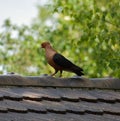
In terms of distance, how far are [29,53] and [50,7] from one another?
8.72 metres

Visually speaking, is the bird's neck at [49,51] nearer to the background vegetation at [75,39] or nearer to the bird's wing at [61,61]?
the bird's wing at [61,61]

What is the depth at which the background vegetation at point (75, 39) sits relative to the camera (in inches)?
357

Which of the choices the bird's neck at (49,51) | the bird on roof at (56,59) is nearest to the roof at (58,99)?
the bird on roof at (56,59)

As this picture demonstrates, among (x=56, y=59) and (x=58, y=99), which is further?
(x=56, y=59)

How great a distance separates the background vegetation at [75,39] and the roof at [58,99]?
1.53 meters

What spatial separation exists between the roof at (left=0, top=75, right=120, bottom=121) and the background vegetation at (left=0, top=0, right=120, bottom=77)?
153 cm

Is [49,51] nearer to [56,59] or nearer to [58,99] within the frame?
[56,59]

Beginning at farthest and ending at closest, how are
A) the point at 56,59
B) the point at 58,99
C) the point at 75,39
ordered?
the point at 75,39 < the point at 56,59 < the point at 58,99

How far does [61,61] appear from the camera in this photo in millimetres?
6672

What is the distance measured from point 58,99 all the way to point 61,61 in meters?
1.11

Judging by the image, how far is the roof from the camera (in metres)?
→ 5.12

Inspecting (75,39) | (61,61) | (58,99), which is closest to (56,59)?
(61,61)

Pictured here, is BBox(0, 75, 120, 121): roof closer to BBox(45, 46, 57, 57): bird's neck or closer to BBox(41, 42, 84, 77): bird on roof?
BBox(41, 42, 84, 77): bird on roof

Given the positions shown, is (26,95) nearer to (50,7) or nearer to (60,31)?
(50,7)
